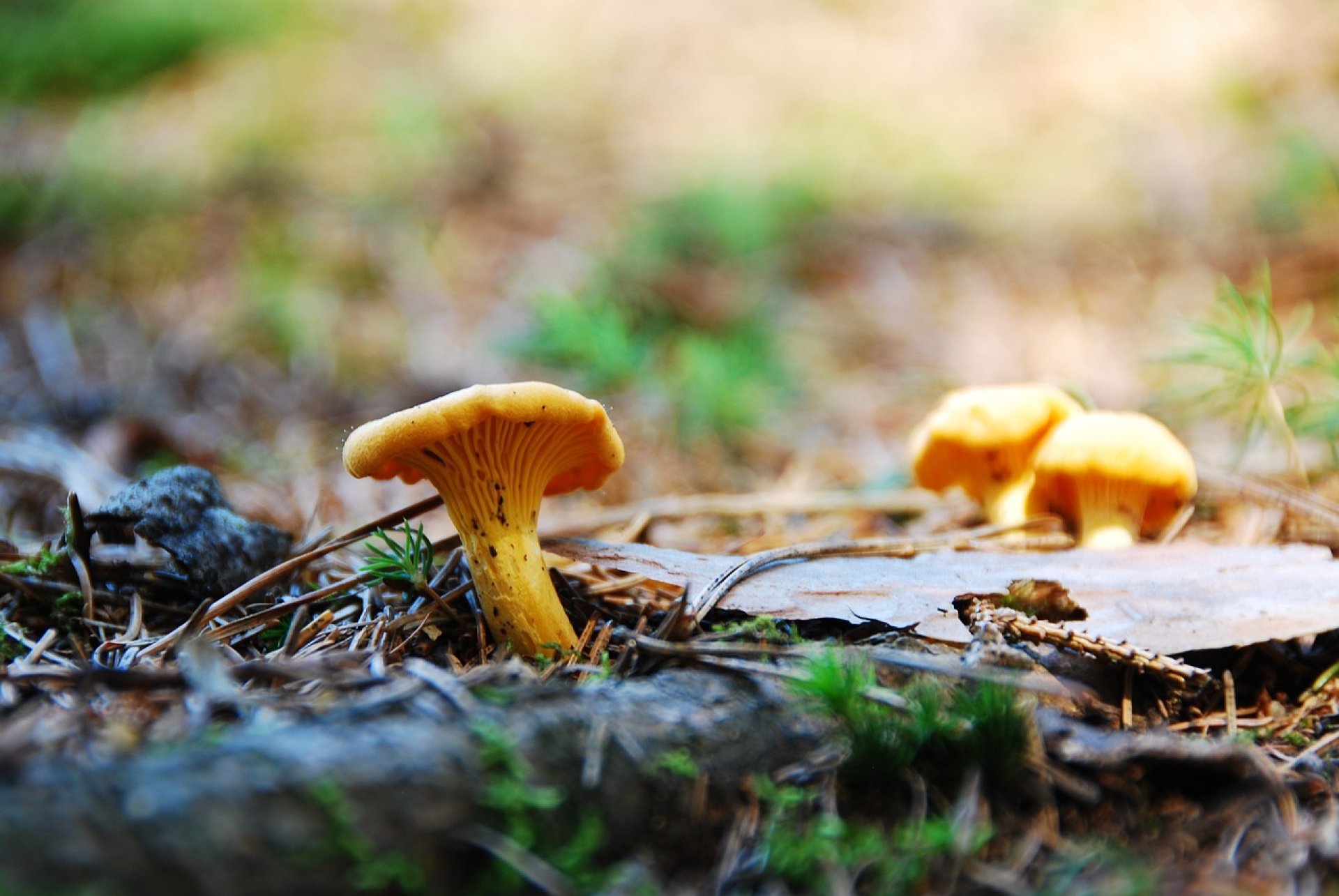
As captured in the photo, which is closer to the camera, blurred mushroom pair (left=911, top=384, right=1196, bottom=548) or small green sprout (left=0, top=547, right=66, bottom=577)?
small green sprout (left=0, top=547, right=66, bottom=577)

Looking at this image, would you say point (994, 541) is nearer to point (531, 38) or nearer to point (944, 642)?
point (944, 642)

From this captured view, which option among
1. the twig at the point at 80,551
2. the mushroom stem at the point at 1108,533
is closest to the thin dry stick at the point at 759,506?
the mushroom stem at the point at 1108,533

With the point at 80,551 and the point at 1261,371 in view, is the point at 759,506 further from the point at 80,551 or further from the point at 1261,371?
the point at 80,551

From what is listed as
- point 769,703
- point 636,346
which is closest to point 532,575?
point 769,703

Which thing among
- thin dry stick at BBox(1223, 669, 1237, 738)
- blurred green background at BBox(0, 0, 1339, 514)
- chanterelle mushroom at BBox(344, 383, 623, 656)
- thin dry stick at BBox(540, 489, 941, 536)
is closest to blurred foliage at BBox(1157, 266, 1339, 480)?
blurred green background at BBox(0, 0, 1339, 514)

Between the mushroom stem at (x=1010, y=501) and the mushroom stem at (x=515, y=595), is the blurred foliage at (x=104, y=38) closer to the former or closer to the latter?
the mushroom stem at (x=515, y=595)

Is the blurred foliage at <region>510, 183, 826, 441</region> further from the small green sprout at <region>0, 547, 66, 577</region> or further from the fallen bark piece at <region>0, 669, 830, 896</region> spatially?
the fallen bark piece at <region>0, 669, 830, 896</region>

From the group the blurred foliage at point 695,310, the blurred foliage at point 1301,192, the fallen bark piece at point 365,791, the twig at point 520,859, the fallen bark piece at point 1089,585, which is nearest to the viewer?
the fallen bark piece at point 365,791
